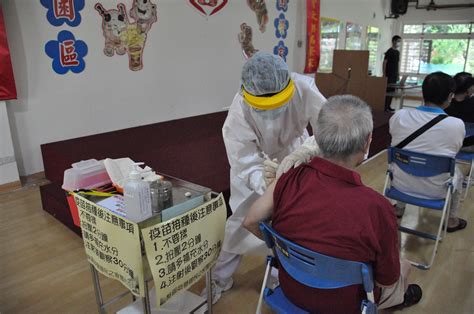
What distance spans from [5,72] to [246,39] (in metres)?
3.25

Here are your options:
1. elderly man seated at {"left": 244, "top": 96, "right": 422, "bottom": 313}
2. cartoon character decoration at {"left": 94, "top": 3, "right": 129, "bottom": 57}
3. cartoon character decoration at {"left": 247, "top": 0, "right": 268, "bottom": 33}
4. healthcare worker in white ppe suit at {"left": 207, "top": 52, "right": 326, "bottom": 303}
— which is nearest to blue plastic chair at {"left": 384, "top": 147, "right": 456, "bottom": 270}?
healthcare worker in white ppe suit at {"left": 207, "top": 52, "right": 326, "bottom": 303}

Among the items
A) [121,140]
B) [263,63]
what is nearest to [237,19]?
[121,140]

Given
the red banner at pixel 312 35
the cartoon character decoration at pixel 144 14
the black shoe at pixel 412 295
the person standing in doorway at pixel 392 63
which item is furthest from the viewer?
the person standing in doorway at pixel 392 63

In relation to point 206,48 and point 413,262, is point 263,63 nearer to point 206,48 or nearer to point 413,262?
point 413,262

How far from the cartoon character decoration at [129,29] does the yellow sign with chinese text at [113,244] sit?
2.89 m

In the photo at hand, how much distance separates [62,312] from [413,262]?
6.22 ft

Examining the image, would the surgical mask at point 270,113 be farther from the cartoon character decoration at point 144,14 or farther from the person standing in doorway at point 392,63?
the person standing in doorway at point 392,63

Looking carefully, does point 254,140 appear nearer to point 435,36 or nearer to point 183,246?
point 183,246

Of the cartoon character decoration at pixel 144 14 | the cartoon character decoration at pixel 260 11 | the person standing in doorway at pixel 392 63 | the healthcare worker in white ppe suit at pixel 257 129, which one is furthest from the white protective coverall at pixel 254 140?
the person standing in doorway at pixel 392 63

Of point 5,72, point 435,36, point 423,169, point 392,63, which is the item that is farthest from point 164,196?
point 435,36

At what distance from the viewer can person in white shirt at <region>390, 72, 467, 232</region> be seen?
76.8 inches

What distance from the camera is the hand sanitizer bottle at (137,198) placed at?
110 cm

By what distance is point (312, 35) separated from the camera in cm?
654

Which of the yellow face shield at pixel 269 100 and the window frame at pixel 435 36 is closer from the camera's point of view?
the yellow face shield at pixel 269 100
